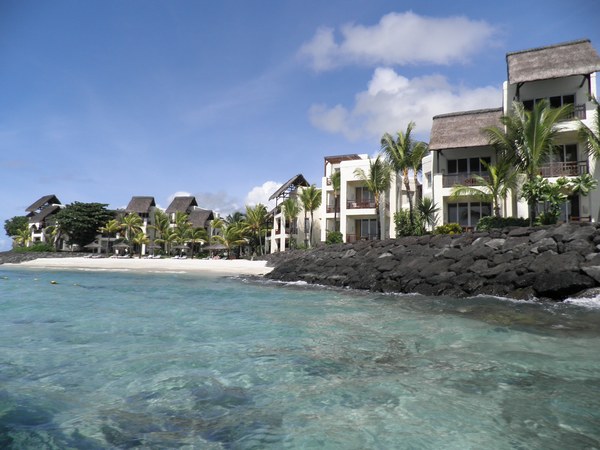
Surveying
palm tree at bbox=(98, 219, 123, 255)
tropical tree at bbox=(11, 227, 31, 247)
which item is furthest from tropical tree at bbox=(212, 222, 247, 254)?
tropical tree at bbox=(11, 227, 31, 247)

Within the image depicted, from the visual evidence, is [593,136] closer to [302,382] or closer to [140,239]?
[302,382]

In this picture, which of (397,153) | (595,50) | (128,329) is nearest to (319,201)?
(397,153)

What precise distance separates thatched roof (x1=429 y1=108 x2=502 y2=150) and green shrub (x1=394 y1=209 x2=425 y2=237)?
4.92m

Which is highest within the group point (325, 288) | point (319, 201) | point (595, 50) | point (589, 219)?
point (595, 50)

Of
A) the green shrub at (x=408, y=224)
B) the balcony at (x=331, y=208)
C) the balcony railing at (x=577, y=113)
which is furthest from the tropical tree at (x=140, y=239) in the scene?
the balcony railing at (x=577, y=113)

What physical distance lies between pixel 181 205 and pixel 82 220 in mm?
14185

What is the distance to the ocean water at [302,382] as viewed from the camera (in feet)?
10.9

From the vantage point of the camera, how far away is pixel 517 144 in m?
19.9

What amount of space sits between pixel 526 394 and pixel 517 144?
18.7 m

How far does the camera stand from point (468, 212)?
25688mm

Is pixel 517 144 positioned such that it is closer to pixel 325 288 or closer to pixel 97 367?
pixel 325 288

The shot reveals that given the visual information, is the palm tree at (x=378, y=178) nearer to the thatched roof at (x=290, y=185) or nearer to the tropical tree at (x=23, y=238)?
the thatched roof at (x=290, y=185)

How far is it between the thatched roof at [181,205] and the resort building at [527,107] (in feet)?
145

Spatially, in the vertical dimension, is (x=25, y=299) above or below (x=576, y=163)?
below
